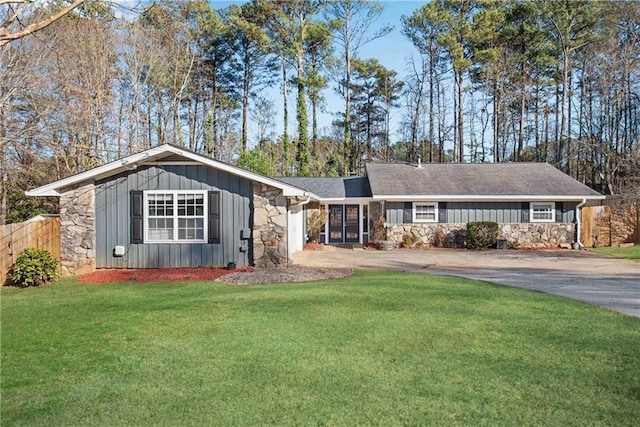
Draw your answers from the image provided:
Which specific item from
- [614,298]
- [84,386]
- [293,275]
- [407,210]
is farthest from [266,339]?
[407,210]

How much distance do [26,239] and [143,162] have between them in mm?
3293

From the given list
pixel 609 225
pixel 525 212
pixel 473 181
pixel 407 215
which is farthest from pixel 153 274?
pixel 609 225

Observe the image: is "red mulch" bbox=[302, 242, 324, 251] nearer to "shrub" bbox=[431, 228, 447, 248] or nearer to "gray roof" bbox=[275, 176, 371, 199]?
"gray roof" bbox=[275, 176, 371, 199]

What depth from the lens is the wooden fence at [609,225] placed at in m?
19.6

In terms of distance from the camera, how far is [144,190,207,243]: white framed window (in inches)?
471

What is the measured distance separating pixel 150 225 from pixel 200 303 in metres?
5.37

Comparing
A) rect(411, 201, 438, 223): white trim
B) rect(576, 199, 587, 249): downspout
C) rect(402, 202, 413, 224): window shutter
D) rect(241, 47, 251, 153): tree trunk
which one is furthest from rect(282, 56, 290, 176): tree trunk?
rect(576, 199, 587, 249): downspout

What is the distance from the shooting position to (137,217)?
1187 cm

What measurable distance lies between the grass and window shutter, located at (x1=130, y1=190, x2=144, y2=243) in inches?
599

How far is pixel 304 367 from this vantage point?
173 inches

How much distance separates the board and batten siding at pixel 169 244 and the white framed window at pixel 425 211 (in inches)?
368

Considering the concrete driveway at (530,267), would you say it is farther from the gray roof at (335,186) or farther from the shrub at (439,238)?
the gray roof at (335,186)

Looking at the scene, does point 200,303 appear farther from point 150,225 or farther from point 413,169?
point 413,169

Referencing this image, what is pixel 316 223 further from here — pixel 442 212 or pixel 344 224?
pixel 442 212
